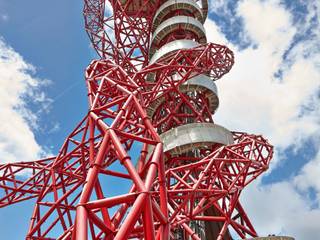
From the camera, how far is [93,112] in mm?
11305

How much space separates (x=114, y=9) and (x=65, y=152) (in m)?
20.5

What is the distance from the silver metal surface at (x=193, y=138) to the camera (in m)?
19.6

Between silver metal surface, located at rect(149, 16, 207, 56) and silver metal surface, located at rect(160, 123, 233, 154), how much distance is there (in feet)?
44.0

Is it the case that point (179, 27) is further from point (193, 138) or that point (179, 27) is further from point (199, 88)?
point (193, 138)

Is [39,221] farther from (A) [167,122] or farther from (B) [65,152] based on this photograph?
(A) [167,122]

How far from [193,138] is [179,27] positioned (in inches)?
568

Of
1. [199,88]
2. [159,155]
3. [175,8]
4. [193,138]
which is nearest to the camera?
[159,155]

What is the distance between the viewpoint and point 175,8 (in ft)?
106

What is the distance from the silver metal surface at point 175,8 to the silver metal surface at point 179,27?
7.22 ft

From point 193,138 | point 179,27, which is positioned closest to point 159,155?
point 193,138

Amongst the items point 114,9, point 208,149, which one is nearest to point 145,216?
point 208,149

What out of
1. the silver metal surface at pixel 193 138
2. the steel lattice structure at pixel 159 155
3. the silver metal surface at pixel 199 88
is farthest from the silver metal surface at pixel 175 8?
the silver metal surface at pixel 193 138

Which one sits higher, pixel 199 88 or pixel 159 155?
pixel 199 88

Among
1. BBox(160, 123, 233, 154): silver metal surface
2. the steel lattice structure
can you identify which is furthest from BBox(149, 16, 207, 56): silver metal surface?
BBox(160, 123, 233, 154): silver metal surface
